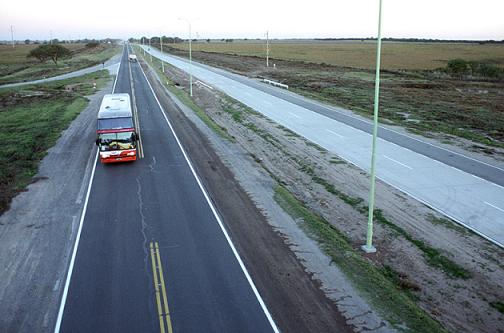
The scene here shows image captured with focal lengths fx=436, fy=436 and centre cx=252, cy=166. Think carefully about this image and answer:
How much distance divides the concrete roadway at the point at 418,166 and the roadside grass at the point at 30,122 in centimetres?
1835

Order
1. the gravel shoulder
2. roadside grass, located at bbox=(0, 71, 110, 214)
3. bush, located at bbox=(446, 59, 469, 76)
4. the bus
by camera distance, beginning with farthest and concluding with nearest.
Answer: bush, located at bbox=(446, 59, 469, 76) < the bus < roadside grass, located at bbox=(0, 71, 110, 214) < the gravel shoulder

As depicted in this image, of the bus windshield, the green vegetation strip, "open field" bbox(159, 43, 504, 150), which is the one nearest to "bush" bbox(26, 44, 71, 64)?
"open field" bbox(159, 43, 504, 150)

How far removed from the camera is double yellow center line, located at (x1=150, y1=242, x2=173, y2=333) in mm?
11320

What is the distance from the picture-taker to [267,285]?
43.1 feet

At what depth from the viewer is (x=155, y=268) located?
14062 millimetres

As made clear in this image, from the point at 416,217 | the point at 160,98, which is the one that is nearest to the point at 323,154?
the point at 416,217

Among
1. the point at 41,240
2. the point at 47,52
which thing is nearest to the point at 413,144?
the point at 41,240

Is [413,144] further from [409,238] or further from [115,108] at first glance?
[115,108]

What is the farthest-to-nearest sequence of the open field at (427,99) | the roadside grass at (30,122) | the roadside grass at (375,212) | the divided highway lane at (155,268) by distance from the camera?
the open field at (427,99)
the roadside grass at (30,122)
the roadside grass at (375,212)
the divided highway lane at (155,268)

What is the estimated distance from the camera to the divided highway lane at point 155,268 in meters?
11.5

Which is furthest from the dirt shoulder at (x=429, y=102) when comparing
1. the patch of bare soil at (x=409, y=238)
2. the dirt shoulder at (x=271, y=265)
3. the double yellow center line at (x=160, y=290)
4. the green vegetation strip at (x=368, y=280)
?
the double yellow center line at (x=160, y=290)

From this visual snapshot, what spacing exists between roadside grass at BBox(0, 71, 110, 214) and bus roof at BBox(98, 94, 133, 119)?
485 centimetres

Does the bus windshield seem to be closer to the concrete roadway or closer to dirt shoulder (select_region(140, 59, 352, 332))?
dirt shoulder (select_region(140, 59, 352, 332))

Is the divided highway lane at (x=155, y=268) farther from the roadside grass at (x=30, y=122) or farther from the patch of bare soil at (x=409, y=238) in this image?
the patch of bare soil at (x=409, y=238)
